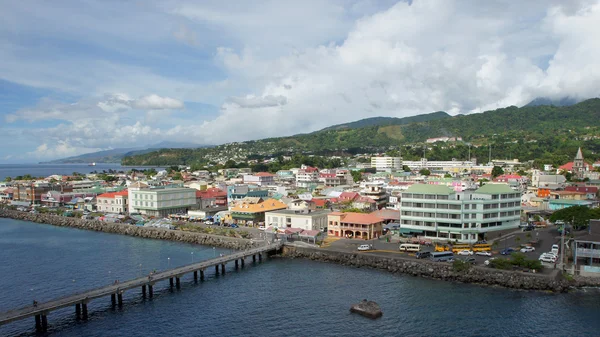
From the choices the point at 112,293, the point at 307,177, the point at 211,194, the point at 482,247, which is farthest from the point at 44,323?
the point at 307,177

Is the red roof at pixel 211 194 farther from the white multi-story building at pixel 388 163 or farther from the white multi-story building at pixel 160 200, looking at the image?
the white multi-story building at pixel 388 163

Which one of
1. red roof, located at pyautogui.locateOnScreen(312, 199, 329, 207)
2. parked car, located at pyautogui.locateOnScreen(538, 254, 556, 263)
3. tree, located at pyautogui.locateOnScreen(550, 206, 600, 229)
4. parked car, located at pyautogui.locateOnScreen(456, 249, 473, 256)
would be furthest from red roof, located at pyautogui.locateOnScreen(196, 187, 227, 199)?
parked car, located at pyautogui.locateOnScreen(538, 254, 556, 263)

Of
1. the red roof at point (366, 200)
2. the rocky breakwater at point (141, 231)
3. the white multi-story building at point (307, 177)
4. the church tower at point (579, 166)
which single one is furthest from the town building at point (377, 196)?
the church tower at point (579, 166)

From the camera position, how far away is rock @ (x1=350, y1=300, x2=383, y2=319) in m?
25.1

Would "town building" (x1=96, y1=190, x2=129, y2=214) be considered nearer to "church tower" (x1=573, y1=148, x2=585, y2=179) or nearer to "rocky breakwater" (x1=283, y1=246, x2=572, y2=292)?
"rocky breakwater" (x1=283, y1=246, x2=572, y2=292)

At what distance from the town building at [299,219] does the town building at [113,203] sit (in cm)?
2693

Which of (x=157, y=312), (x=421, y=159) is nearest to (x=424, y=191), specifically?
(x=157, y=312)

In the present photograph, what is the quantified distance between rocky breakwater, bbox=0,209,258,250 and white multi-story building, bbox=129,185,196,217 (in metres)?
5.60

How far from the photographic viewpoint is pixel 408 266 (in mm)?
33500

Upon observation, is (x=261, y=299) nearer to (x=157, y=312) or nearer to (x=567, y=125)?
(x=157, y=312)

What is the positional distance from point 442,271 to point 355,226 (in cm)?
1295

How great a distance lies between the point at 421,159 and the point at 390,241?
99.7m

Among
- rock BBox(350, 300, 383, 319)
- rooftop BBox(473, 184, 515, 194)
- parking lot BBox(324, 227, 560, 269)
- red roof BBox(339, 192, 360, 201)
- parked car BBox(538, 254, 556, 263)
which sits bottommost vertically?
rock BBox(350, 300, 383, 319)

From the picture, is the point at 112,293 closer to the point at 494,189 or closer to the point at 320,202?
the point at 494,189
